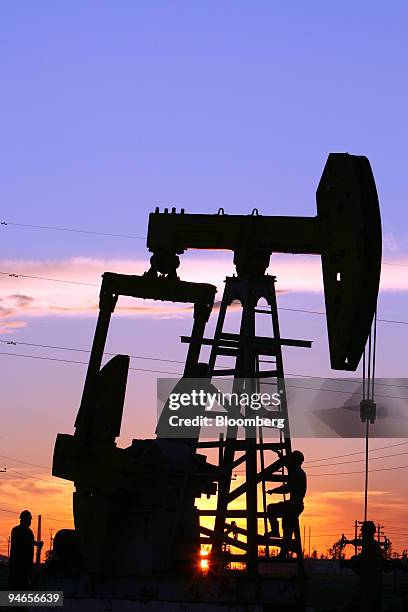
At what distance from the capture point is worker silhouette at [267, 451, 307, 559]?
18.0 meters

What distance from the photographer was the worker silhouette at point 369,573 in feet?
48.8

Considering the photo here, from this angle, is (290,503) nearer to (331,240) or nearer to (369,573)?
(369,573)

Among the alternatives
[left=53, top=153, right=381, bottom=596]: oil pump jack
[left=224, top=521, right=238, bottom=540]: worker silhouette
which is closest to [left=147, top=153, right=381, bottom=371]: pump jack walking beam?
[left=53, top=153, right=381, bottom=596]: oil pump jack

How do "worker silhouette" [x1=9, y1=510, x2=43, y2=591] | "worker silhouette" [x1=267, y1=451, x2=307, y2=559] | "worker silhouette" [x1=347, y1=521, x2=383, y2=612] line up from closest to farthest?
"worker silhouette" [x1=347, y1=521, x2=383, y2=612] < "worker silhouette" [x1=9, y1=510, x2=43, y2=591] < "worker silhouette" [x1=267, y1=451, x2=307, y2=559]

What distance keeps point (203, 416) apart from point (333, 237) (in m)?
3.54

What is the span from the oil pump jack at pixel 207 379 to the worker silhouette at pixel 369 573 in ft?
8.07

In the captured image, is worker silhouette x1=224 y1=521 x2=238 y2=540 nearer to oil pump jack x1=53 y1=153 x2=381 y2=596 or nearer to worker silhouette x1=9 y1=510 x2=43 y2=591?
oil pump jack x1=53 y1=153 x2=381 y2=596

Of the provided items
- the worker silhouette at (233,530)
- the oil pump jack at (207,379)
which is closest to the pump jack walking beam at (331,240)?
the oil pump jack at (207,379)

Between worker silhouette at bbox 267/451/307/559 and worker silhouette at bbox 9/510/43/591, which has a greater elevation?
worker silhouette at bbox 267/451/307/559

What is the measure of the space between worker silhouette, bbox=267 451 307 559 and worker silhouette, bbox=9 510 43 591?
3.75 meters

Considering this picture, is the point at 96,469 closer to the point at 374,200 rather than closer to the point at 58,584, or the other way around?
the point at 58,584

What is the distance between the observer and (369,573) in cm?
1493

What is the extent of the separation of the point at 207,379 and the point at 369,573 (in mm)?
4964

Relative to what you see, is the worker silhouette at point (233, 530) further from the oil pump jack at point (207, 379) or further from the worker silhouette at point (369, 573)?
the worker silhouette at point (369, 573)
